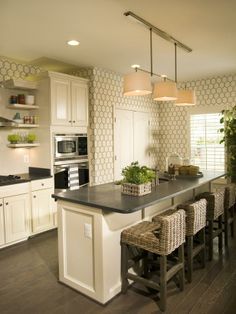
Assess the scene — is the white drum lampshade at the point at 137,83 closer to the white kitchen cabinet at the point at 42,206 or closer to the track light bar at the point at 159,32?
the track light bar at the point at 159,32

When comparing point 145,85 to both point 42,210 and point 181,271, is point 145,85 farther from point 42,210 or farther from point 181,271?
point 42,210

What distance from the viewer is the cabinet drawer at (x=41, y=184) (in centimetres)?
406

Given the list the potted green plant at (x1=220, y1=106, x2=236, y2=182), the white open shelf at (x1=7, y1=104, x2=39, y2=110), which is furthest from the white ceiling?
the potted green plant at (x1=220, y1=106, x2=236, y2=182)

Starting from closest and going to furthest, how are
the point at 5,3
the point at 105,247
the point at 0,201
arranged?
1. the point at 105,247
2. the point at 5,3
3. the point at 0,201

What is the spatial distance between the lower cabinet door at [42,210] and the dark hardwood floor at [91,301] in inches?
31.9

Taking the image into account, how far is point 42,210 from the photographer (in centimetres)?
420

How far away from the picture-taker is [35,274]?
3.02 metres

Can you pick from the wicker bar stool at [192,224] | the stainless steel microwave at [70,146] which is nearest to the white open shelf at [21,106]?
the stainless steel microwave at [70,146]

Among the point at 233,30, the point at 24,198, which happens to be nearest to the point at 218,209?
the point at 233,30

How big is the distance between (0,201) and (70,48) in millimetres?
2322

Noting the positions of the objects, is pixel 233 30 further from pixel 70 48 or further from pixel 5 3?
pixel 5 3

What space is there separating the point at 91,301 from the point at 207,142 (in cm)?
434

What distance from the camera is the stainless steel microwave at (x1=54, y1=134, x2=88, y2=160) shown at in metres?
4.37

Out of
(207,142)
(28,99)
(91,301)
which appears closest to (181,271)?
(91,301)
